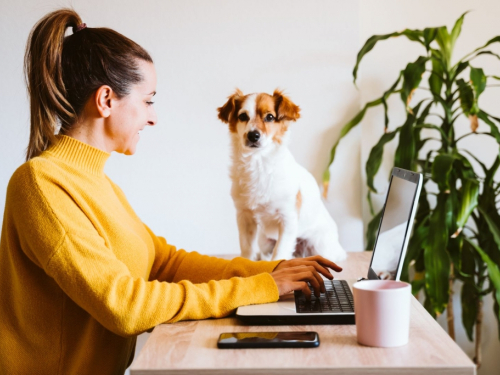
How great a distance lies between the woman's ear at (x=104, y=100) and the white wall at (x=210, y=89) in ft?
3.42

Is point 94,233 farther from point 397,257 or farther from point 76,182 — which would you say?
point 397,257

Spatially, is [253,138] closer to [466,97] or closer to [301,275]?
[301,275]

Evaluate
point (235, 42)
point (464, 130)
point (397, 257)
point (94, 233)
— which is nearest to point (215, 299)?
point (94, 233)

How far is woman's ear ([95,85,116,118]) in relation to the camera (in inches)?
40.1

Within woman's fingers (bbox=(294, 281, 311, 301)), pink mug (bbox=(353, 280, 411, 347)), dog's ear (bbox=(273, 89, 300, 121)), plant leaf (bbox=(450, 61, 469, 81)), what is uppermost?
plant leaf (bbox=(450, 61, 469, 81))

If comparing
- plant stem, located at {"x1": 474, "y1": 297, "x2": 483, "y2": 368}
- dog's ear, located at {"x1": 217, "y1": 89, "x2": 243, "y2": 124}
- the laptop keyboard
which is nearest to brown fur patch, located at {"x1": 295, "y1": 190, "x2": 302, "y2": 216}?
dog's ear, located at {"x1": 217, "y1": 89, "x2": 243, "y2": 124}

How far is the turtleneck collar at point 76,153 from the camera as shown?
1017mm

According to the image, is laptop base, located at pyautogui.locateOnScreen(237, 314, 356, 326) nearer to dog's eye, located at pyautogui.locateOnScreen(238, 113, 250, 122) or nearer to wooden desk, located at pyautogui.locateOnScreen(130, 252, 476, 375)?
wooden desk, located at pyautogui.locateOnScreen(130, 252, 476, 375)

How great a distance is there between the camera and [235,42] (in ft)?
6.72

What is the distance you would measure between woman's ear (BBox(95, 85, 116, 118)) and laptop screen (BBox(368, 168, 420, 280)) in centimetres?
60

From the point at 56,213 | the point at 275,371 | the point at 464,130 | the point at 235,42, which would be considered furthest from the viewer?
the point at 464,130

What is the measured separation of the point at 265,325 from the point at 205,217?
1233 mm

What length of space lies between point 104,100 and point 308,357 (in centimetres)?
63

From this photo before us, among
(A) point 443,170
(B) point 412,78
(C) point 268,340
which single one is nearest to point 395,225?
(C) point 268,340
